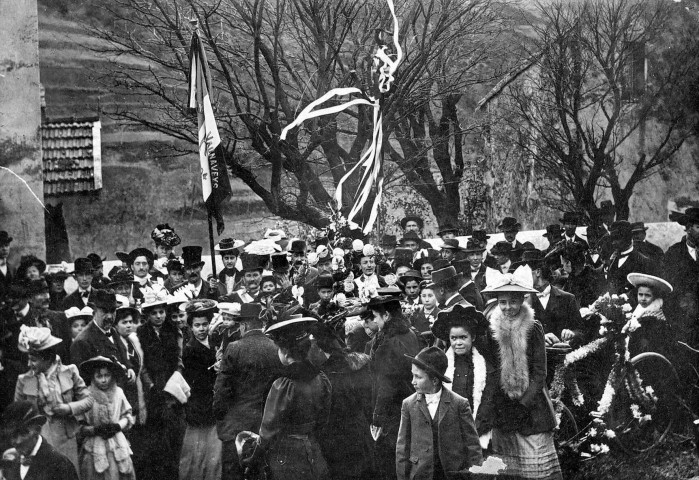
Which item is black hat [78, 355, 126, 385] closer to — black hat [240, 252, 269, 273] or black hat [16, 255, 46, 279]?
black hat [16, 255, 46, 279]

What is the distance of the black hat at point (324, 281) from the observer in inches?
282

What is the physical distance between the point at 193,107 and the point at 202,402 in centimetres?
259

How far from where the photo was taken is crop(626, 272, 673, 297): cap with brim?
25.6ft

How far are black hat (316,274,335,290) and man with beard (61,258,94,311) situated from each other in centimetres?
184

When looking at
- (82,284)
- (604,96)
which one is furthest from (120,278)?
(604,96)

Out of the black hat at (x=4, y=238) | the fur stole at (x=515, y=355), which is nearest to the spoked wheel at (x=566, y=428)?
the fur stole at (x=515, y=355)

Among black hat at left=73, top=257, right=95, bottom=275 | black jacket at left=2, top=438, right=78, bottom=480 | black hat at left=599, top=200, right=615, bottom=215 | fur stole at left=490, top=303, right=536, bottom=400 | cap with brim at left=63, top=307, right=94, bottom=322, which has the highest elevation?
black hat at left=599, top=200, right=615, bottom=215

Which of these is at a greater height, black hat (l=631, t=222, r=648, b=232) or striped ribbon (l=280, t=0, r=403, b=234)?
striped ribbon (l=280, t=0, r=403, b=234)

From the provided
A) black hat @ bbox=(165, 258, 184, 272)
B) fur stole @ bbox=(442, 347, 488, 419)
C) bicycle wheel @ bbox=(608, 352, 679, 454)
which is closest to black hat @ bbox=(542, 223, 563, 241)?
bicycle wheel @ bbox=(608, 352, 679, 454)

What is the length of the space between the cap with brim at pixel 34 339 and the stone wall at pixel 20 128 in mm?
586

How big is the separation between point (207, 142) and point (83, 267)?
1.52 m

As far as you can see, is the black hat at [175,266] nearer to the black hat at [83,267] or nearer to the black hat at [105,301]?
the black hat at [83,267]

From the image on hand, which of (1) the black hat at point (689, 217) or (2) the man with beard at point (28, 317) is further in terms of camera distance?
(1) the black hat at point (689, 217)

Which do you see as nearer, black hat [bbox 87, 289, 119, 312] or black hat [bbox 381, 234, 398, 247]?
black hat [bbox 87, 289, 119, 312]
